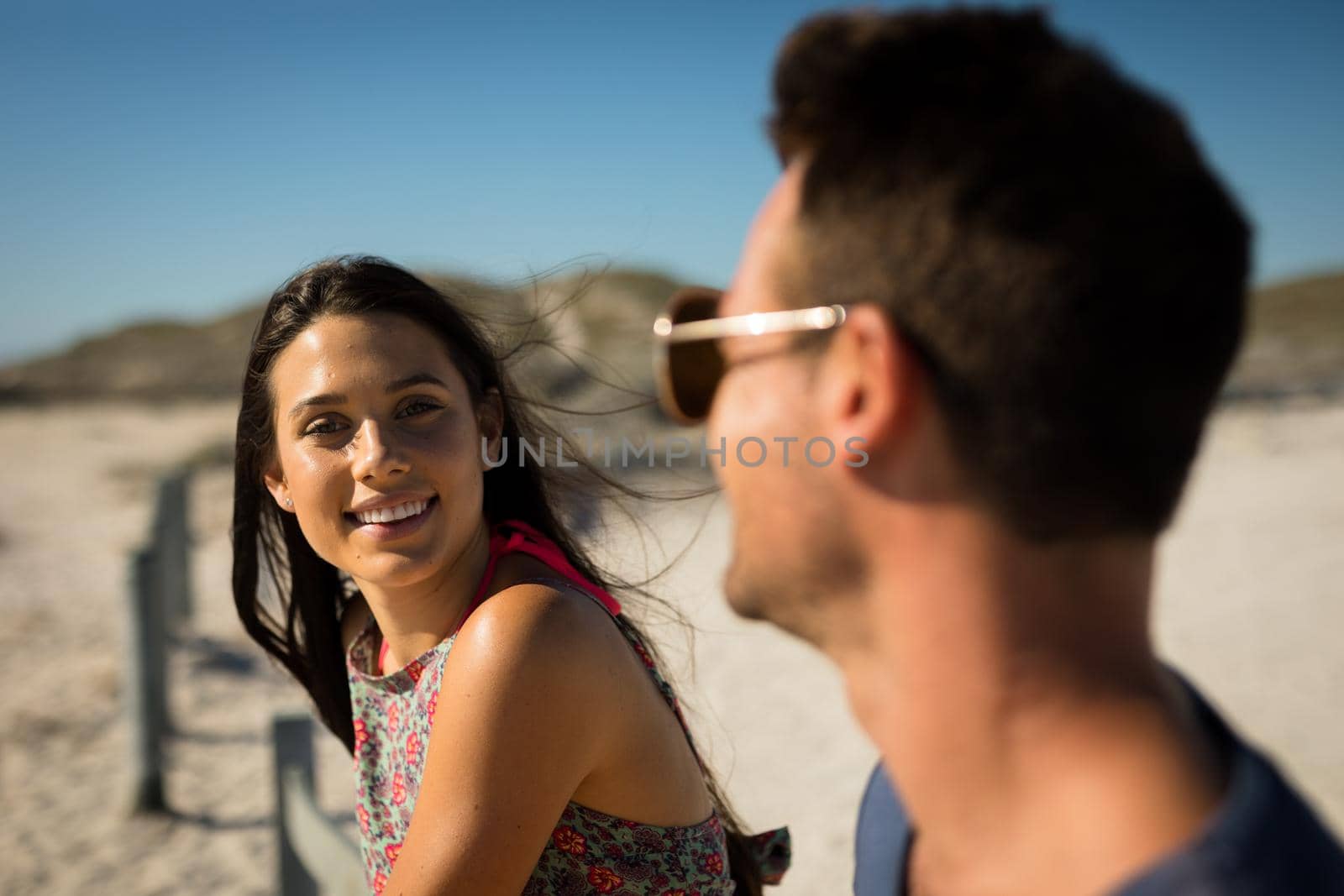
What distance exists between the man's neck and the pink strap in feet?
3.12

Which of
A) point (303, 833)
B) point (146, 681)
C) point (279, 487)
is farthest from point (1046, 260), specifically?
point (146, 681)

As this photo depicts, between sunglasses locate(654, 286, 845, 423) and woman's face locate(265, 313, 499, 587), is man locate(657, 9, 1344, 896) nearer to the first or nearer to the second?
sunglasses locate(654, 286, 845, 423)

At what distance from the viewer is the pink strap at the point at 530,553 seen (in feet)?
6.52

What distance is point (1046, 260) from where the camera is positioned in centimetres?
96

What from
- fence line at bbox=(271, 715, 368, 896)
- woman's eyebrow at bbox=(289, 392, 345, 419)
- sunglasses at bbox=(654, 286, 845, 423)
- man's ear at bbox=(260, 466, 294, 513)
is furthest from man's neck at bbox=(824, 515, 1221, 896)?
fence line at bbox=(271, 715, 368, 896)

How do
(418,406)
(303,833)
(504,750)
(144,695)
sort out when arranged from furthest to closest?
(144,695)
(303,833)
(418,406)
(504,750)

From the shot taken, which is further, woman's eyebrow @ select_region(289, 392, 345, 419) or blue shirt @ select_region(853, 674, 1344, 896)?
woman's eyebrow @ select_region(289, 392, 345, 419)

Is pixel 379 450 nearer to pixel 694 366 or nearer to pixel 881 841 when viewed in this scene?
pixel 694 366

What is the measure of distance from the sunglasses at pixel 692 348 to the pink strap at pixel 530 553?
693mm

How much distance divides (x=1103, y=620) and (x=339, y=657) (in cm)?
196

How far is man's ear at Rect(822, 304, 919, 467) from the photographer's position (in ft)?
3.35

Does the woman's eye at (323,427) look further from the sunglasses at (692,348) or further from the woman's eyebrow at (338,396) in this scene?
the sunglasses at (692,348)

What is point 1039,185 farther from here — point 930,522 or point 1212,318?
point 930,522

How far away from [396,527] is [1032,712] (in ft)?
4.47
